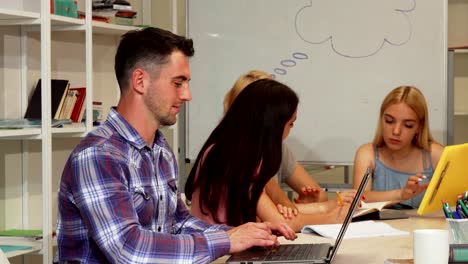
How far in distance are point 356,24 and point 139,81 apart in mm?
2099

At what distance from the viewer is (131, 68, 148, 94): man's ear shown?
6.69ft

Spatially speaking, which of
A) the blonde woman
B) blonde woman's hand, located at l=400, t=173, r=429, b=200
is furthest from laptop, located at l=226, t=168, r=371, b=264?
the blonde woman

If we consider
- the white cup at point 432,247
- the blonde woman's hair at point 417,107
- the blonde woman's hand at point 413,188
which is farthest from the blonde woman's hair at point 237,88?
the white cup at point 432,247

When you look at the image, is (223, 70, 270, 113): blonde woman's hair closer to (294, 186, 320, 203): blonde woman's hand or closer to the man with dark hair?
(294, 186, 320, 203): blonde woman's hand

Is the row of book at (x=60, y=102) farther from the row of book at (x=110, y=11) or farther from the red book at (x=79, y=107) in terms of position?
the row of book at (x=110, y=11)

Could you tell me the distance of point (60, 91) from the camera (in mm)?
3393

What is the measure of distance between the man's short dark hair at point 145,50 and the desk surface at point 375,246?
0.54 m

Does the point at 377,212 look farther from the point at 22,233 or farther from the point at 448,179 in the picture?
the point at 22,233

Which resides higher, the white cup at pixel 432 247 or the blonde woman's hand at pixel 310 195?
the white cup at pixel 432 247

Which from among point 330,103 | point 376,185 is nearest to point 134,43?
point 376,185

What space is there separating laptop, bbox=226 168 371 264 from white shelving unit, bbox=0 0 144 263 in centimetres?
148

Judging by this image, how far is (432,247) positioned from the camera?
159 cm

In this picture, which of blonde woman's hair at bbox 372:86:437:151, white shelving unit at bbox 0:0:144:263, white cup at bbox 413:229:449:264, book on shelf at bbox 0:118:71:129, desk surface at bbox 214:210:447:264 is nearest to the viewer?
white cup at bbox 413:229:449:264

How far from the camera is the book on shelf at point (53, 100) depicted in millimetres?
3354
